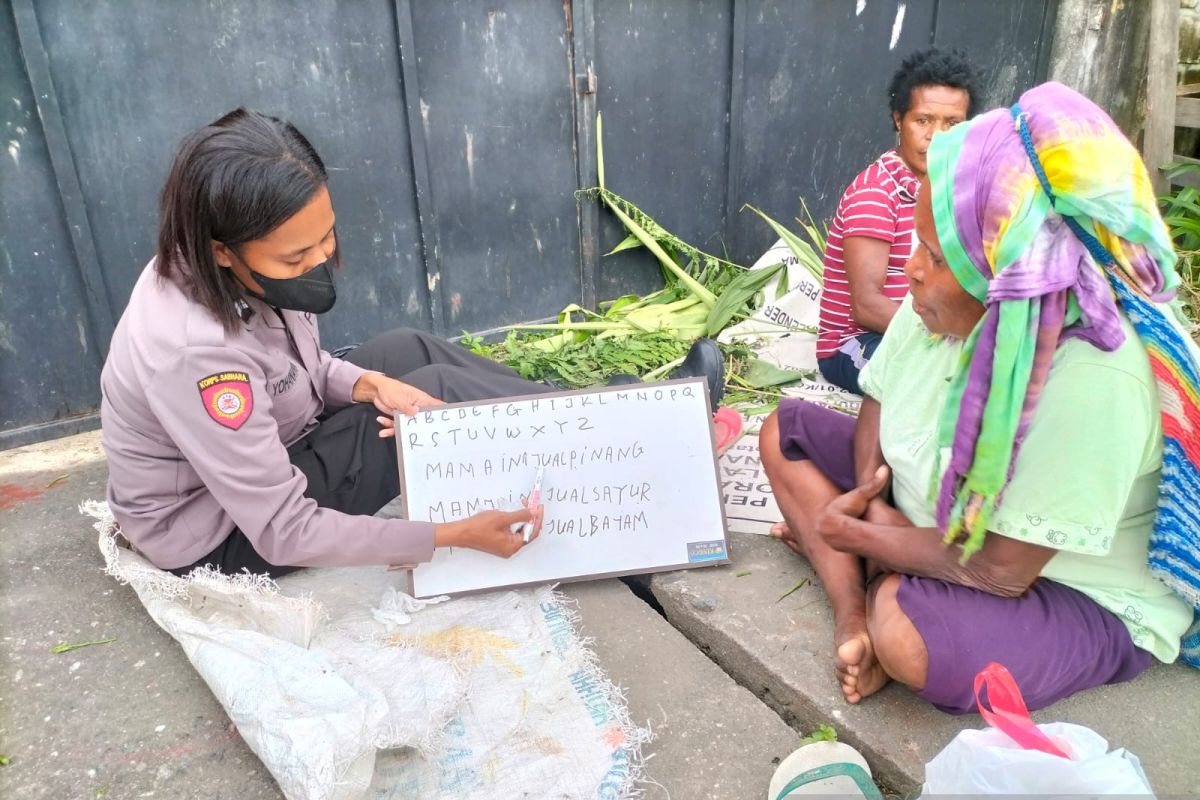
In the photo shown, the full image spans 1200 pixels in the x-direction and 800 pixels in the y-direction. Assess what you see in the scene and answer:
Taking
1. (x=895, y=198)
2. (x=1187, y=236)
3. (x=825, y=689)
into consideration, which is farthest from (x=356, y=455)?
(x=1187, y=236)

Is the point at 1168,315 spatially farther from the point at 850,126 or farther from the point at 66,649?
the point at 850,126

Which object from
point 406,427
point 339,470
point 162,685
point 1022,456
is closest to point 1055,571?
point 1022,456

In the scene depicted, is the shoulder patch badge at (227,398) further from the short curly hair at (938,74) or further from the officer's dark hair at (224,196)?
the short curly hair at (938,74)

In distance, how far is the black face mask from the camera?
1695 millimetres

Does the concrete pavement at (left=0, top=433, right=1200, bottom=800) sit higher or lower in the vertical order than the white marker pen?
lower

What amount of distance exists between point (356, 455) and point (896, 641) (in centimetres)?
126

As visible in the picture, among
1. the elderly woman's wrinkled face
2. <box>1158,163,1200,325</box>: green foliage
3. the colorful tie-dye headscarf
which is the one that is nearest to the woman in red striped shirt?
the elderly woman's wrinkled face

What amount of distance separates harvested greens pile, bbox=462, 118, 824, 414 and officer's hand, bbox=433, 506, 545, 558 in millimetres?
1323

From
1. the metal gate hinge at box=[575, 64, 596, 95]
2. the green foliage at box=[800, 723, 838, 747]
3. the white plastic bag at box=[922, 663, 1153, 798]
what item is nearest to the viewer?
the white plastic bag at box=[922, 663, 1153, 798]

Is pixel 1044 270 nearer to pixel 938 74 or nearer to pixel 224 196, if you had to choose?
pixel 224 196

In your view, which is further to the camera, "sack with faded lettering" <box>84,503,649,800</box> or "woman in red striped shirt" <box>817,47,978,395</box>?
"woman in red striped shirt" <box>817,47,978,395</box>

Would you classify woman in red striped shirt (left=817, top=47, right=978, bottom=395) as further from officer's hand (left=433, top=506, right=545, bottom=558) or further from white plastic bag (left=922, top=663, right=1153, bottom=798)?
white plastic bag (left=922, top=663, right=1153, bottom=798)

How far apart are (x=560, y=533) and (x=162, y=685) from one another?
886 millimetres

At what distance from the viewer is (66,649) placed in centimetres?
188
